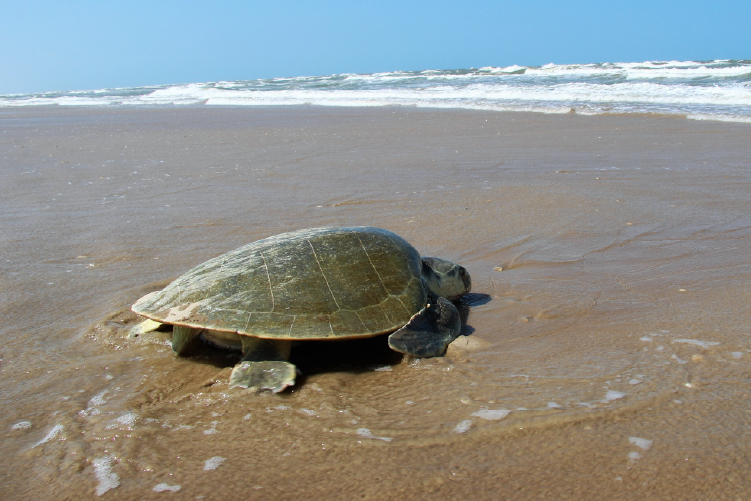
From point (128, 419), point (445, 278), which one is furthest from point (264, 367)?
point (445, 278)

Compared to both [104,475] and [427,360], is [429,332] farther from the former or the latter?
[104,475]

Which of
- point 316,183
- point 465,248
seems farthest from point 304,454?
point 316,183

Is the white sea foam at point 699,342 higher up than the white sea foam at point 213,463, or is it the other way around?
the white sea foam at point 213,463

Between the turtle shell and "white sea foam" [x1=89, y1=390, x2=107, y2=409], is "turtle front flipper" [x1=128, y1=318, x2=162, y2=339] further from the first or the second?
"white sea foam" [x1=89, y1=390, x2=107, y2=409]

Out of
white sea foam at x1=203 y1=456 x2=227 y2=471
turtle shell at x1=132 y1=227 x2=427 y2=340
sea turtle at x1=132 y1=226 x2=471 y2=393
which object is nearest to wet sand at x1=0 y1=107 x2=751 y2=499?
white sea foam at x1=203 y1=456 x2=227 y2=471

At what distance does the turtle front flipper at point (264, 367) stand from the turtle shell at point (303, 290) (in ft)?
0.35

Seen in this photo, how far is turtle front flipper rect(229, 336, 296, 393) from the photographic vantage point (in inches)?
95.3

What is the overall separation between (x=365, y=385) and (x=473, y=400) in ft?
1.51

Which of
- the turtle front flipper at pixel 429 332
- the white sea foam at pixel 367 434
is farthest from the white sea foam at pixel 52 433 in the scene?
the turtle front flipper at pixel 429 332

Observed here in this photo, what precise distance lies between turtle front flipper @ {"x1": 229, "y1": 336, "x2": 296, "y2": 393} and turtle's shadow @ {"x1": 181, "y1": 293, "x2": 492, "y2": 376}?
0.30ft

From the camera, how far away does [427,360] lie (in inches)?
104

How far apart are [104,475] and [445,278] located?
192cm

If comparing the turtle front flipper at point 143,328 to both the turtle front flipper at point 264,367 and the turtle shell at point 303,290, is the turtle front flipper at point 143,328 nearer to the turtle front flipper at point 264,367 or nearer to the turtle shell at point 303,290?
the turtle shell at point 303,290

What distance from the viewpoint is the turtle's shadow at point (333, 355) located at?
8.71 ft
